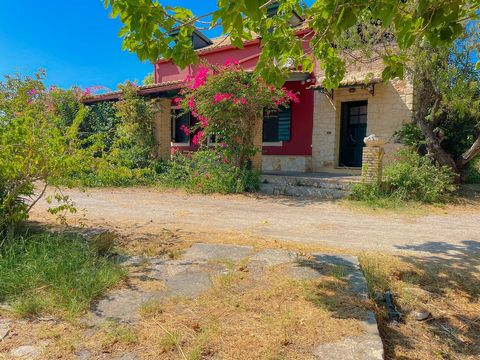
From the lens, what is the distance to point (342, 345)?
2.03m

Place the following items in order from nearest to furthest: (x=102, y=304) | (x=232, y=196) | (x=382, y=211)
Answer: (x=102, y=304)
(x=382, y=211)
(x=232, y=196)

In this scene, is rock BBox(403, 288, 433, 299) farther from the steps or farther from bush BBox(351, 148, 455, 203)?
the steps

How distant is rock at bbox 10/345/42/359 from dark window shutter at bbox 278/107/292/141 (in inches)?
452

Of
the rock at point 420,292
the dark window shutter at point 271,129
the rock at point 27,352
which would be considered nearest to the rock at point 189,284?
the rock at point 27,352

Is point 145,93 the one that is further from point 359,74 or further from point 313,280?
point 313,280

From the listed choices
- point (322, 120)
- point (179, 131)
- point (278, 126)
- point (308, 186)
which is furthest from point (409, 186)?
point (179, 131)

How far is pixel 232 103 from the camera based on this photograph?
8758mm

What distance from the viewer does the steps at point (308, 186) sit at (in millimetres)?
8516

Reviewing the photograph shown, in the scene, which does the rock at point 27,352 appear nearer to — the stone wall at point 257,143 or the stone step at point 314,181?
the stone step at point 314,181

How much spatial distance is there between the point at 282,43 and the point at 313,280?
6.74 ft

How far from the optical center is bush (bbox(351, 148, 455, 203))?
763 centimetres

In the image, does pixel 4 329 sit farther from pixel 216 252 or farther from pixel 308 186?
pixel 308 186

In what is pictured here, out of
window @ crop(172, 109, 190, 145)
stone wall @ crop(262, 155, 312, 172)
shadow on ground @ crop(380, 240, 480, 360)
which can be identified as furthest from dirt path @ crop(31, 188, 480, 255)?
window @ crop(172, 109, 190, 145)

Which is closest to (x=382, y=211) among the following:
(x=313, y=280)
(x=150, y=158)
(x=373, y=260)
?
(x=373, y=260)
